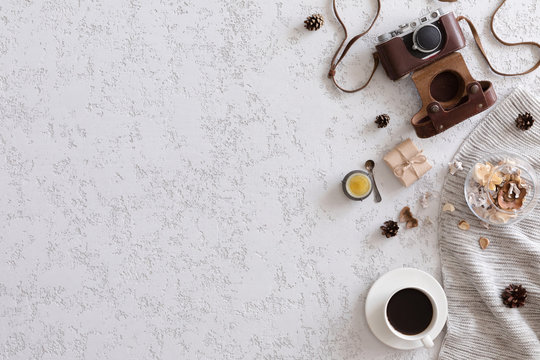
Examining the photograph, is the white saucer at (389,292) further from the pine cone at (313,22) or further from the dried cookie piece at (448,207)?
the pine cone at (313,22)

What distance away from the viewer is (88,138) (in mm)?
1249

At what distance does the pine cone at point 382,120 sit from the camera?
124 centimetres

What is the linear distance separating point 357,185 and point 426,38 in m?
0.33

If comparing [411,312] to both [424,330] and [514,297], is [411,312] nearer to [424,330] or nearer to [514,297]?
[424,330]

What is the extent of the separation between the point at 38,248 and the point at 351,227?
663 millimetres

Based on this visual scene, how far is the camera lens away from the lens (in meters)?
1.18

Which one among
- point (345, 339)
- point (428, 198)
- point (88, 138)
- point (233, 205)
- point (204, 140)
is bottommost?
point (345, 339)

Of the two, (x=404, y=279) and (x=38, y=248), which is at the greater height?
(x=38, y=248)

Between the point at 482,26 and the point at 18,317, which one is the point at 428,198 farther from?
the point at 18,317

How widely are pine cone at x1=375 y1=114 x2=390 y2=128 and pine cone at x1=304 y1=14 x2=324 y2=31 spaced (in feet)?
0.76

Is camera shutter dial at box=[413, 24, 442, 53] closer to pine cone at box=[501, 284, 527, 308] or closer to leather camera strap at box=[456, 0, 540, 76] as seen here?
leather camera strap at box=[456, 0, 540, 76]

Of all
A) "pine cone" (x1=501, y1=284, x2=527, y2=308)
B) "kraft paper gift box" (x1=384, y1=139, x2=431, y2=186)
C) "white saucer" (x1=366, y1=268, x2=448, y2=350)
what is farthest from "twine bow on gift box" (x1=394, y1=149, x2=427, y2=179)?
"pine cone" (x1=501, y1=284, x2=527, y2=308)

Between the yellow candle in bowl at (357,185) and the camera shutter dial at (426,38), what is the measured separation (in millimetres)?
280

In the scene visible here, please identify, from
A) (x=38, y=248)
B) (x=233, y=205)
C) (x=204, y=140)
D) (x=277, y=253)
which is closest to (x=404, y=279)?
(x=277, y=253)
